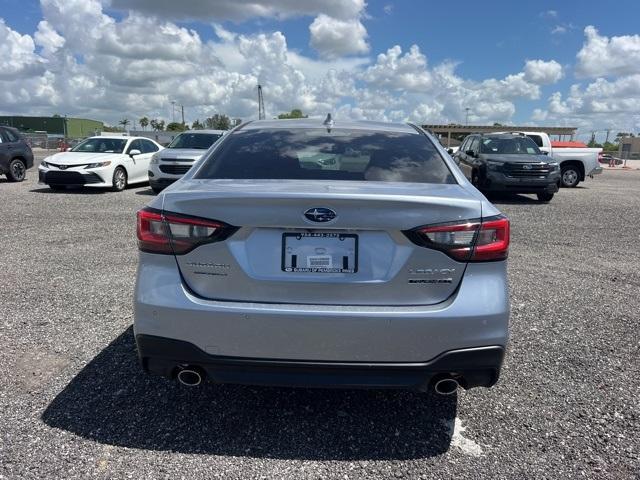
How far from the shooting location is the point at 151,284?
2.56 m

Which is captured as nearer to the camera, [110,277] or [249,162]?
[249,162]

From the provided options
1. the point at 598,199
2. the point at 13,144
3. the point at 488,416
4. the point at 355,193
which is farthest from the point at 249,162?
the point at 13,144

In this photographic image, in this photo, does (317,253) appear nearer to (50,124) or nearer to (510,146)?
(510,146)

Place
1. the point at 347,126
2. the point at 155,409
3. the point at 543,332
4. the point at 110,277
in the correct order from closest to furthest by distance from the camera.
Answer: the point at 155,409 → the point at 347,126 → the point at 543,332 → the point at 110,277

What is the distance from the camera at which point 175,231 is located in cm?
252

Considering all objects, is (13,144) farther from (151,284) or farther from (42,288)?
(151,284)

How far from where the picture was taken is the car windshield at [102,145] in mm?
15125

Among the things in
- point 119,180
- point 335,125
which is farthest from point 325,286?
point 119,180

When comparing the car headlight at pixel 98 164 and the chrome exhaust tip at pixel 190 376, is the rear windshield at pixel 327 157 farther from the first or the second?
the car headlight at pixel 98 164

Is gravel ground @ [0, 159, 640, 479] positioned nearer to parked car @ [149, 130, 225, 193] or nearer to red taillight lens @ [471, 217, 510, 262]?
red taillight lens @ [471, 217, 510, 262]

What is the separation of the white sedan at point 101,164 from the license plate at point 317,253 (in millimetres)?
12694

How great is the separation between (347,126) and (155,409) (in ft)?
7.17

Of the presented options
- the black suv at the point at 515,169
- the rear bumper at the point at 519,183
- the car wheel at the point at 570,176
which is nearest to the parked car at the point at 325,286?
the black suv at the point at 515,169

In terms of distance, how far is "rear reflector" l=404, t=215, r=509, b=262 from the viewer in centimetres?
244
